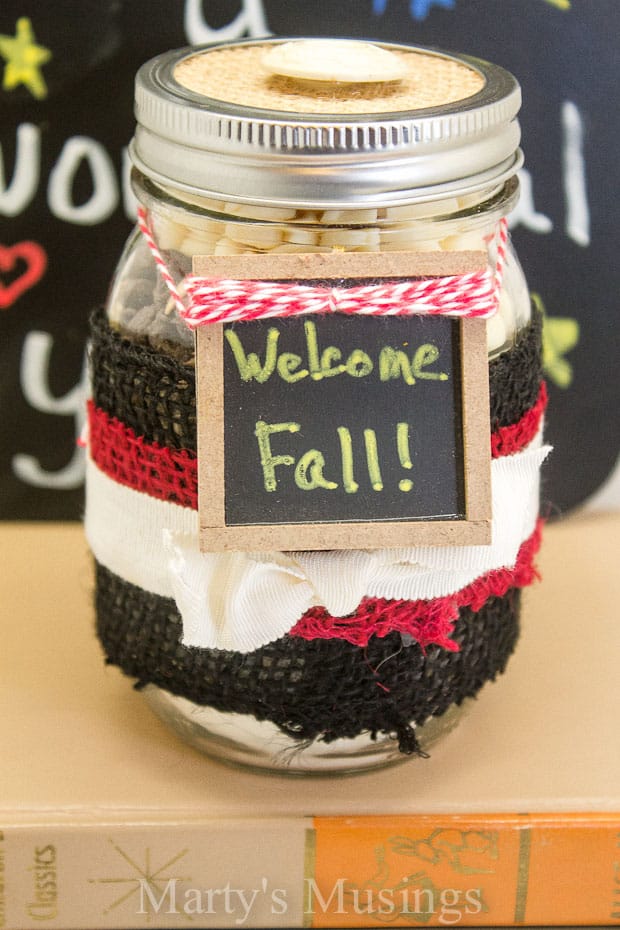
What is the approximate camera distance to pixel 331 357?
502mm

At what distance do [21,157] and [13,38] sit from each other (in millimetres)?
77

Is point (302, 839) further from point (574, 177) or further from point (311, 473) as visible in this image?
point (574, 177)

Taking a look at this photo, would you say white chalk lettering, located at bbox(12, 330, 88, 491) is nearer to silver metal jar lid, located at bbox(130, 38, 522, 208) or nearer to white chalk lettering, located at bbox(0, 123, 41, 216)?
white chalk lettering, located at bbox(0, 123, 41, 216)

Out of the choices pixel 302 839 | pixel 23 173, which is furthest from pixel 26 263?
pixel 302 839

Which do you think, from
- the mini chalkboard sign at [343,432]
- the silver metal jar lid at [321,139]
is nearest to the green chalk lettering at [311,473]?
the mini chalkboard sign at [343,432]

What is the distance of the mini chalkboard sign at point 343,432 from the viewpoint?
1.63ft

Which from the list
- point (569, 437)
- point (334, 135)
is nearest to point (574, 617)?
point (569, 437)

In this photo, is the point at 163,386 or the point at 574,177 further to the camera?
the point at 574,177

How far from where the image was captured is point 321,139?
0.48m

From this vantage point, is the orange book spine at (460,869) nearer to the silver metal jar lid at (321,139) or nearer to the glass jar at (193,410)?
the glass jar at (193,410)

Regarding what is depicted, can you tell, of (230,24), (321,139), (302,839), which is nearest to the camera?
(321,139)

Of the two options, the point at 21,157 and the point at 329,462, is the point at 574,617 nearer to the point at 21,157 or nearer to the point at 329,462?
the point at 329,462

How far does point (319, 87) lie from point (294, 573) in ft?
0.77

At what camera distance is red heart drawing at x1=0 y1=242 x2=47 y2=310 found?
0.80 m
